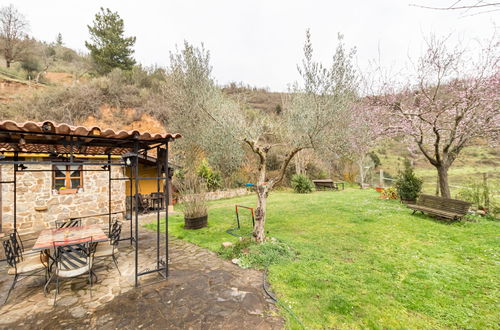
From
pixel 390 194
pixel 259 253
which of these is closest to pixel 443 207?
pixel 390 194

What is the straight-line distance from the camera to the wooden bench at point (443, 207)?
21.8 ft

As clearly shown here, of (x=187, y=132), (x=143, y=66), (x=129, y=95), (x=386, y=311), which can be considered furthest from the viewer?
(x=143, y=66)

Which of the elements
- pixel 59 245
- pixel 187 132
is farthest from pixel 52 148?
pixel 187 132

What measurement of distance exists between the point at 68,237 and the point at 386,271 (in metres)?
5.91

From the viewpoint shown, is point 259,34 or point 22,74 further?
point 22,74

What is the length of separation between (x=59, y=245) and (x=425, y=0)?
532 centimetres

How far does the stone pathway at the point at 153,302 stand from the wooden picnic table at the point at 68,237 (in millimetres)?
736

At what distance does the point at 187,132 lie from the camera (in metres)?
11.7

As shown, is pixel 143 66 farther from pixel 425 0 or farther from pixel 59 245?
pixel 425 0

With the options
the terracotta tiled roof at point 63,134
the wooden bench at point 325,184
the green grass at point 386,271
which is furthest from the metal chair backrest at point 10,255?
the wooden bench at point 325,184

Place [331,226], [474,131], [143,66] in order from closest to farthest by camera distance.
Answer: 1. [331,226]
2. [474,131]
3. [143,66]

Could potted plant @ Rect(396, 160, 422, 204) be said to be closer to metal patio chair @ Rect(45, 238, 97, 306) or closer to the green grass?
the green grass

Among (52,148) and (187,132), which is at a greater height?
(187,132)

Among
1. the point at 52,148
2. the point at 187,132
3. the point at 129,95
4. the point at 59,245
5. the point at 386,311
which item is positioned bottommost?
the point at 386,311
